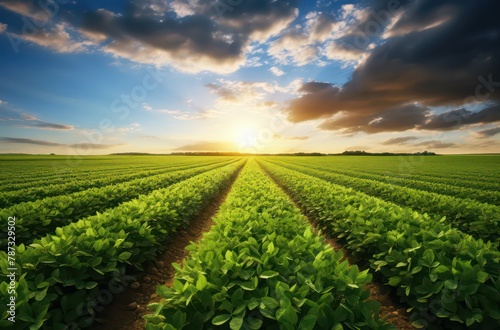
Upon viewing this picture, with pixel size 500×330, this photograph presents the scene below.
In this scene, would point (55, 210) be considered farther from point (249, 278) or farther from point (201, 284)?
point (249, 278)

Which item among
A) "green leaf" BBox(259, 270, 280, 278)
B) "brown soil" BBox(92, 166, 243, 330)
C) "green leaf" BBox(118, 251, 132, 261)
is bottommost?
"brown soil" BBox(92, 166, 243, 330)

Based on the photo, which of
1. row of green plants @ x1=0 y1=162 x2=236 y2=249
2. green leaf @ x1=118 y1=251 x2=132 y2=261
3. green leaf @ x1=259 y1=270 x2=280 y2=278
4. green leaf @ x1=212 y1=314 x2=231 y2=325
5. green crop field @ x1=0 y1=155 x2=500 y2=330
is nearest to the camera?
green leaf @ x1=212 y1=314 x2=231 y2=325

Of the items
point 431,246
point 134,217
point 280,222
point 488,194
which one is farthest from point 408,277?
point 488,194

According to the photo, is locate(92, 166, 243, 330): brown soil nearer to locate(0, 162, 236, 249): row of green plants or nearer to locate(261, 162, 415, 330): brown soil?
locate(0, 162, 236, 249): row of green plants

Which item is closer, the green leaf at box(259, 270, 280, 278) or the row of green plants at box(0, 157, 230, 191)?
the green leaf at box(259, 270, 280, 278)

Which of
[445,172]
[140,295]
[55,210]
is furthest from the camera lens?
[445,172]

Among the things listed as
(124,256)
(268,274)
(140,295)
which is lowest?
(140,295)

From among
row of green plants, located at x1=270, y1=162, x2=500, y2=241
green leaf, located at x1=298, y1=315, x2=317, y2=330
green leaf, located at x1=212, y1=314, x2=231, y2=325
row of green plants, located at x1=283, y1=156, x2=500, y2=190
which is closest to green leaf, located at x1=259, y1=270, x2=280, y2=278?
green leaf, located at x1=212, y1=314, x2=231, y2=325

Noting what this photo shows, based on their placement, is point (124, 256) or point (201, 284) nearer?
point (201, 284)

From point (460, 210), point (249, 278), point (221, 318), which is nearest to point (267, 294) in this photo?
point (249, 278)

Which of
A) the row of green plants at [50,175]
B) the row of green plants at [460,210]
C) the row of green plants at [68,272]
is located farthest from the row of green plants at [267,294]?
the row of green plants at [50,175]

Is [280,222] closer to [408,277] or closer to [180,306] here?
[408,277]

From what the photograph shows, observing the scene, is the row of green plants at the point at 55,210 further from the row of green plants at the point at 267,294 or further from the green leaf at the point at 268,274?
the green leaf at the point at 268,274

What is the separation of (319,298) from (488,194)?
18141 millimetres
